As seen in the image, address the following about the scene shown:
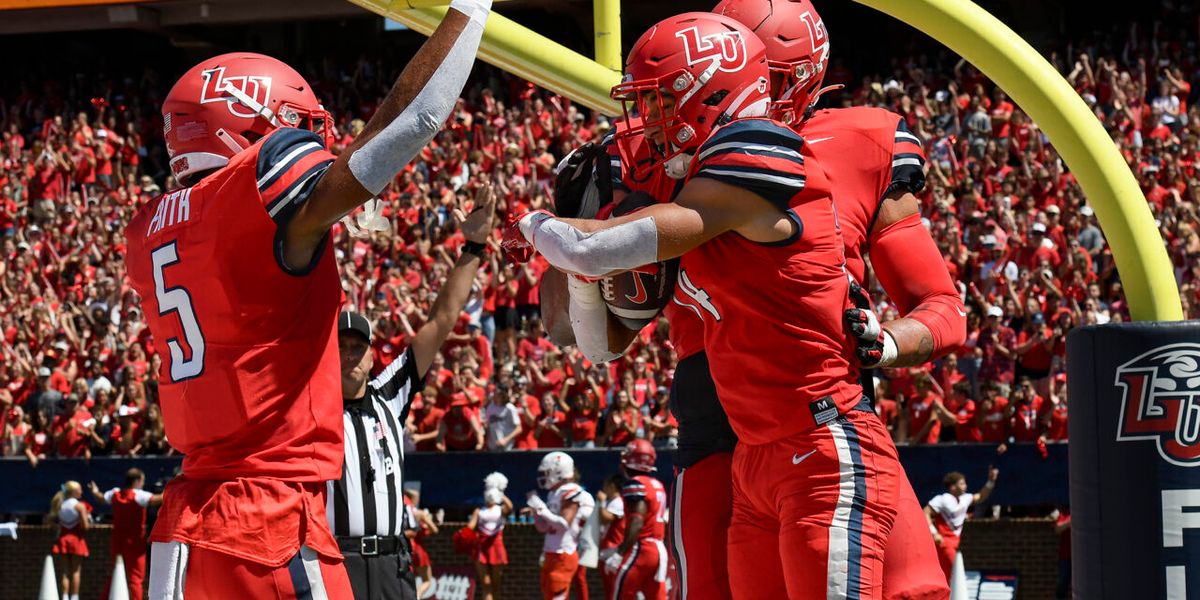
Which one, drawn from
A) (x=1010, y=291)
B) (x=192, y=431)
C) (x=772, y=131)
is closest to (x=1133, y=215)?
(x=772, y=131)

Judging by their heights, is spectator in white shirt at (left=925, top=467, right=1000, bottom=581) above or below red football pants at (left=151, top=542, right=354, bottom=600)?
above

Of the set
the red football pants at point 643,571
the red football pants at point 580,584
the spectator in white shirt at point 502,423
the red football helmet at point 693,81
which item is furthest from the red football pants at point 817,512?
the spectator in white shirt at point 502,423

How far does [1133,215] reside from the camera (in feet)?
12.1

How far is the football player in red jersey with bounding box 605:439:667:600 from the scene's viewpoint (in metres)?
9.77

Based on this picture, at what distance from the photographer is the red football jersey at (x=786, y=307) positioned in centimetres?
314

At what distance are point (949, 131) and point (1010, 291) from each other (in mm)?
3687

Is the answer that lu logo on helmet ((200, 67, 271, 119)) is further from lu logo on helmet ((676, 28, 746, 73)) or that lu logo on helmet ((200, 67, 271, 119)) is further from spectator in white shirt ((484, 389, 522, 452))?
spectator in white shirt ((484, 389, 522, 452))

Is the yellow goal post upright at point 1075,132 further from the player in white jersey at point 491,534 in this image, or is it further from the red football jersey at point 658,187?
the player in white jersey at point 491,534

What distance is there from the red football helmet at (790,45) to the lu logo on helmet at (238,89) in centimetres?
110

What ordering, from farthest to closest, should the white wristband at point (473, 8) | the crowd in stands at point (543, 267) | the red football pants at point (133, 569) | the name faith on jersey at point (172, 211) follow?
the red football pants at point (133, 569) < the crowd in stands at point (543, 267) < the name faith on jersey at point (172, 211) < the white wristband at point (473, 8)

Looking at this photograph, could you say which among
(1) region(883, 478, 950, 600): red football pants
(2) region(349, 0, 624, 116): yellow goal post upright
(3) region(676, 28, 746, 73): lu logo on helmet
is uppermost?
(2) region(349, 0, 624, 116): yellow goal post upright

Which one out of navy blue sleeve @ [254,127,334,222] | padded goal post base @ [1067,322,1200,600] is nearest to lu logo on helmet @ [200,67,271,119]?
navy blue sleeve @ [254,127,334,222]

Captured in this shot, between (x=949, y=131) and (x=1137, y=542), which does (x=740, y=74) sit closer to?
(x=1137, y=542)

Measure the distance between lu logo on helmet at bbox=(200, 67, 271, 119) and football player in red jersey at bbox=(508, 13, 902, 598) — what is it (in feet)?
2.03
